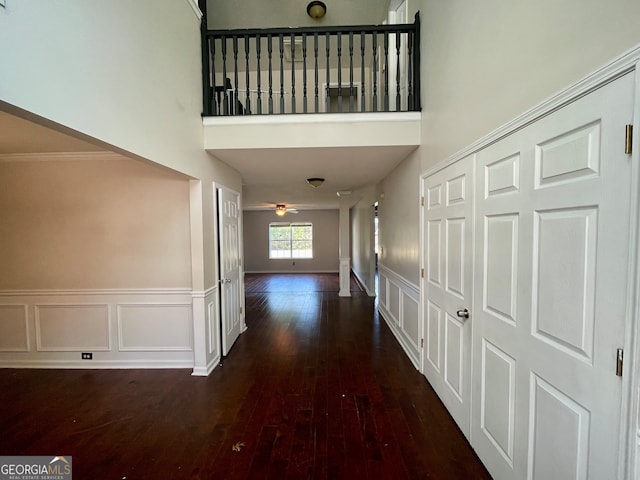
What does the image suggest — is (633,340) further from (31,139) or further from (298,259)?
(298,259)

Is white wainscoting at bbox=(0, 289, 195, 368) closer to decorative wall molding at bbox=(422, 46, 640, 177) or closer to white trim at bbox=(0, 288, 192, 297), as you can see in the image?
white trim at bbox=(0, 288, 192, 297)

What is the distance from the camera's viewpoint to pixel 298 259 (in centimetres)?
1016

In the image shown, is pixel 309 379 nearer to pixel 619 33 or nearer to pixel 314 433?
pixel 314 433

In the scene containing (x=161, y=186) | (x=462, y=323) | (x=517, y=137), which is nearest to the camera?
(x=517, y=137)

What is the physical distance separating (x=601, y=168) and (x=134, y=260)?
358cm

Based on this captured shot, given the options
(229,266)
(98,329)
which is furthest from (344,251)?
(98,329)

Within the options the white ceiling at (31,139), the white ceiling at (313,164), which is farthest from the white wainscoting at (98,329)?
the white ceiling at (313,164)

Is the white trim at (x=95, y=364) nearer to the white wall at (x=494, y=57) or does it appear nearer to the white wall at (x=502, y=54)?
the white wall at (x=494, y=57)

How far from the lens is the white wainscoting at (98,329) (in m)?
2.89

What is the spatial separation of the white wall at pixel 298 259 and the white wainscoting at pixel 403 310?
18.0 ft

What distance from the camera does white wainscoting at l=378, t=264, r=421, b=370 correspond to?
2.85 m

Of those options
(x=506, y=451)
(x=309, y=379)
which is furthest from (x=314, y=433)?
(x=506, y=451)

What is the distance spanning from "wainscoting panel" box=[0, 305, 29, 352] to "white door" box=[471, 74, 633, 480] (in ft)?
14.3

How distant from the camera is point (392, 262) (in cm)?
394
